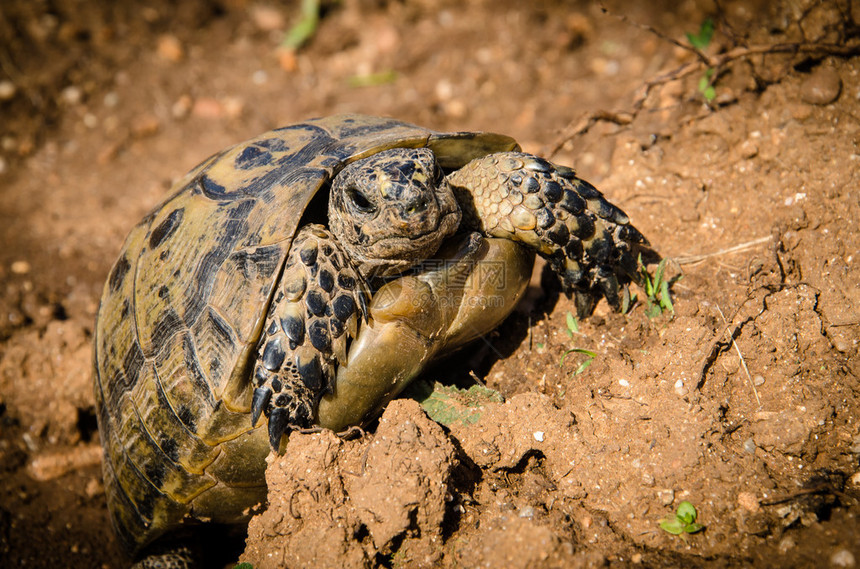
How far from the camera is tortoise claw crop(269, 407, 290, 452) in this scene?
2285mm

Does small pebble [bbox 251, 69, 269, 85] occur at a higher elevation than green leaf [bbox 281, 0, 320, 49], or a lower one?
lower

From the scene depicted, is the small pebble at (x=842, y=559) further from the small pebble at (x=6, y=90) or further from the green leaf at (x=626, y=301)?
the small pebble at (x=6, y=90)

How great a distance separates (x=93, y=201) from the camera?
5078 mm

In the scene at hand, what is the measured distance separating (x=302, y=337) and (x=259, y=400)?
30cm

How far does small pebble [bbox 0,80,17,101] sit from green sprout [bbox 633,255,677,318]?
228 inches

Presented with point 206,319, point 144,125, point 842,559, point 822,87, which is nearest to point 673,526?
point 842,559

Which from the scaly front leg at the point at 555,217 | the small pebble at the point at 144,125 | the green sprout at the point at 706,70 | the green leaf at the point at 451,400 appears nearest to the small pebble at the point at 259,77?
the small pebble at the point at 144,125

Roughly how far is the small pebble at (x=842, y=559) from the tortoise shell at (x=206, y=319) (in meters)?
2.08

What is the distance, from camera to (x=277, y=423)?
2291 millimetres

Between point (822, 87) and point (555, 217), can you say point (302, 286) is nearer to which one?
point (555, 217)

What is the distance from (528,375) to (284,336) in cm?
123

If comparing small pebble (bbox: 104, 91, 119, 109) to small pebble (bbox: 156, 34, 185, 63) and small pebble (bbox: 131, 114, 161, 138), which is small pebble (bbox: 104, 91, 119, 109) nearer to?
small pebble (bbox: 131, 114, 161, 138)

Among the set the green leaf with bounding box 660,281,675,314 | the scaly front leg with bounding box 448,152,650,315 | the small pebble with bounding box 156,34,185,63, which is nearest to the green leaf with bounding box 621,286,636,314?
the scaly front leg with bounding box 448,152,650,315

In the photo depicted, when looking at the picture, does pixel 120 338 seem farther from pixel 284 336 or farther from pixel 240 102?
pixel 240 102
